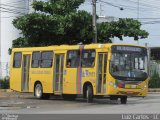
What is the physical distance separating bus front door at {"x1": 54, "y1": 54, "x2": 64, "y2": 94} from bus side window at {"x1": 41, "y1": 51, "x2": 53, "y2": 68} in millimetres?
484

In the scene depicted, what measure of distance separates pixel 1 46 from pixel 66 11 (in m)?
17.3

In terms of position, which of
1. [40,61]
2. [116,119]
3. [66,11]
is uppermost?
[66,11]

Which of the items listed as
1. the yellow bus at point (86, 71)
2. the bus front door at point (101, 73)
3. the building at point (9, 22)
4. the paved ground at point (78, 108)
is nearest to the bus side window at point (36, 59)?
the yellow bus at point (86, 71)

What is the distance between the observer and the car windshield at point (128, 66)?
1079 inches

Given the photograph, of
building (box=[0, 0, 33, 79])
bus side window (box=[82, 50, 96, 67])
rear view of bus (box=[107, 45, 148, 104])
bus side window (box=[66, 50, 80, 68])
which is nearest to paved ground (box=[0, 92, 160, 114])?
rear view of bus (box=[107, 45, 148, 104])

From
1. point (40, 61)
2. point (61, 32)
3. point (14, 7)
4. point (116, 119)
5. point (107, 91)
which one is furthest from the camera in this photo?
point (14, 7)

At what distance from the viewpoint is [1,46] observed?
55.2 metres

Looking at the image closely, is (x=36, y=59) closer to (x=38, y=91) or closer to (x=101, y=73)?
(x=38, y=91)

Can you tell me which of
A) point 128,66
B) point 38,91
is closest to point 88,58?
point 128,66

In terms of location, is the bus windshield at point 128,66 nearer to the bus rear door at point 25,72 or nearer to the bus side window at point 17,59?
the bus rear door at point 25,72

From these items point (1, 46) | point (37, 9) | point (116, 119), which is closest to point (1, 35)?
point (1, 46)

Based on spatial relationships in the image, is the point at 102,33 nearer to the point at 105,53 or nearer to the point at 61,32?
the point at 61,32

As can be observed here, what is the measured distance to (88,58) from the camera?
2888 cm

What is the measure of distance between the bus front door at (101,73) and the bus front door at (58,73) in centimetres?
332
